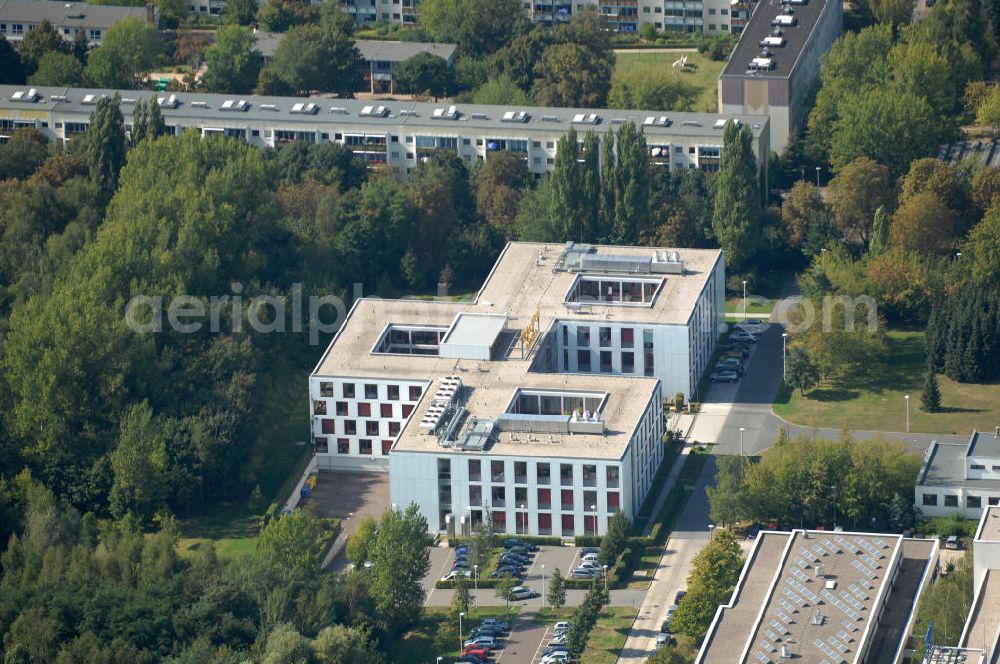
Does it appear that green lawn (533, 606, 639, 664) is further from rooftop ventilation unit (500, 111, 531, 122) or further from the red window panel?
rooftop ventilation unit (500, 111, 531, 122)

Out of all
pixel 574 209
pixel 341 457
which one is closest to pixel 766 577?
pixel 341 457

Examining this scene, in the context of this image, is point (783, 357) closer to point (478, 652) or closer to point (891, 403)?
point (891, 403)

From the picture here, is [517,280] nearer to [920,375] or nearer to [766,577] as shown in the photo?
Result: [920,375]

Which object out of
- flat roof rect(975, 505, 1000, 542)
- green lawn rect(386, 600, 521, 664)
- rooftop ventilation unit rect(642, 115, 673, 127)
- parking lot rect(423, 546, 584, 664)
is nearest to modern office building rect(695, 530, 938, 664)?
flat roof rect(975, 505, 1000, 542)

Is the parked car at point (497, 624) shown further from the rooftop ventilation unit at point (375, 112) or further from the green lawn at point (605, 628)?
the rooftop ventilation unit at point (375, 112)

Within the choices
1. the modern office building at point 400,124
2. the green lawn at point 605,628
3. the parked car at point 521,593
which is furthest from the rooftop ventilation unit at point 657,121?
the green lawn at point 605,628
